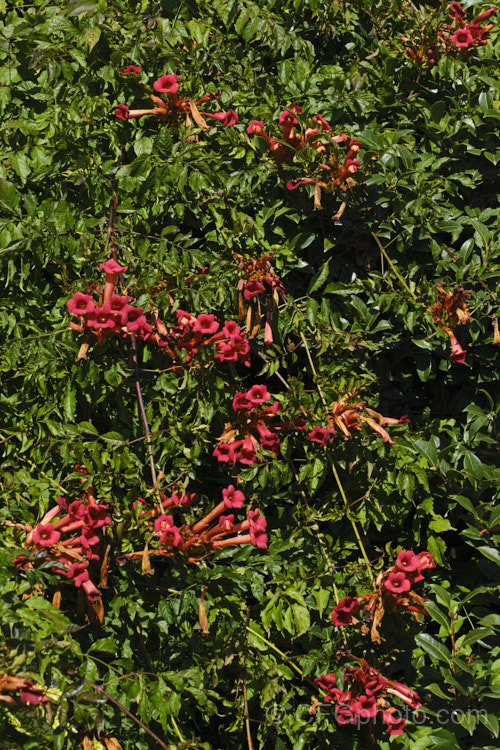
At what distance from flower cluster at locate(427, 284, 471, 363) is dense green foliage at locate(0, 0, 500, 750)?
0.07ft

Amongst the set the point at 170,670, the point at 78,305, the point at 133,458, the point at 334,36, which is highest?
the point at 334,36

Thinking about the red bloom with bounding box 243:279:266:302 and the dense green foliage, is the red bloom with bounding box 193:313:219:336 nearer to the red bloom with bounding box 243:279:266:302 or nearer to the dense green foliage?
the dense green foliage

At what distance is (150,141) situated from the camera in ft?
9.04

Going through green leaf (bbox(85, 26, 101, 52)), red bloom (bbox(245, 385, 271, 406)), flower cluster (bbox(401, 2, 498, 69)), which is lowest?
red bloom (bbox(245, 385, 271, 406))

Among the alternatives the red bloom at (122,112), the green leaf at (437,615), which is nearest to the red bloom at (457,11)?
the red bloom at (122,112)

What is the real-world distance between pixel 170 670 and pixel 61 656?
0.48m

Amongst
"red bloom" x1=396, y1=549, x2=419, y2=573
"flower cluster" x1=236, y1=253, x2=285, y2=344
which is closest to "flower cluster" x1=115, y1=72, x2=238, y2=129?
"flower cluster" x1=236, y1=253, x2=285, y2=344

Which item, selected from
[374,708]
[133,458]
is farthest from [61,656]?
[374,708]

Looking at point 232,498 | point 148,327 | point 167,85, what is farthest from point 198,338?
point 167,85

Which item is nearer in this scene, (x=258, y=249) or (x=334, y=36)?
(x=258, y=249)

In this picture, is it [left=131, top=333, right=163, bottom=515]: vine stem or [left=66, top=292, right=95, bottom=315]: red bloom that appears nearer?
[left=66, top=292, right=95, bottom=315]: red bloom

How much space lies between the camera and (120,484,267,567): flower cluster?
223cm

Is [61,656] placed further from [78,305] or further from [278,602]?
[78,305]

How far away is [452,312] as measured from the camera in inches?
112
